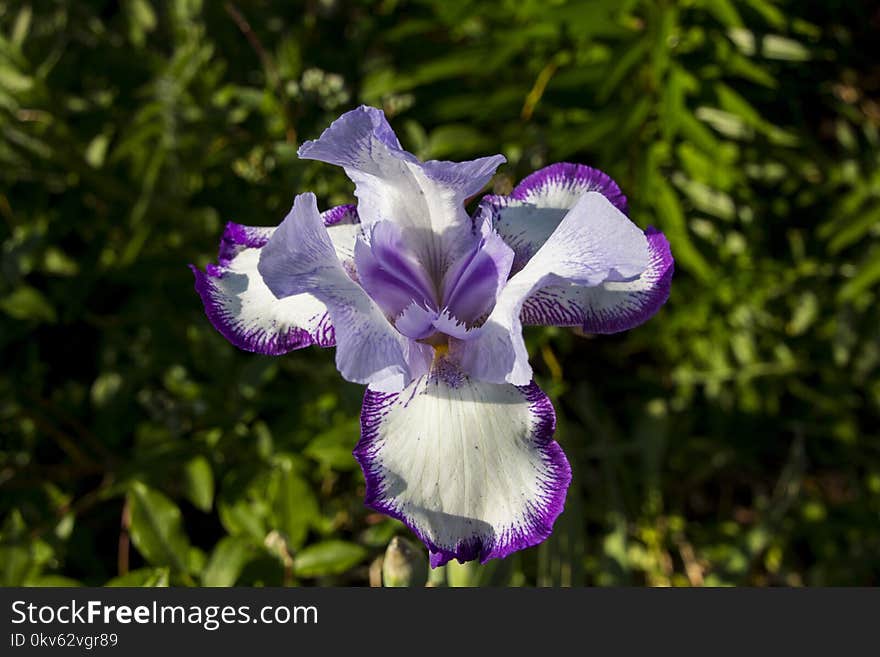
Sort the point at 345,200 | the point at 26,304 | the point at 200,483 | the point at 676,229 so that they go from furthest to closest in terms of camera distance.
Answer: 1. the point at 676,229
2. the point at 345,200
3. the point at 26,304
4. the point at 200,483

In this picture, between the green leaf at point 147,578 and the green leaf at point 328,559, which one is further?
the green leaf at point 328,559

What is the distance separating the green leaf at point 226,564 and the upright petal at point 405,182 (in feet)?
2.13

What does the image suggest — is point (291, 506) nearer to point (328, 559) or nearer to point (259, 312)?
point (328, 559)

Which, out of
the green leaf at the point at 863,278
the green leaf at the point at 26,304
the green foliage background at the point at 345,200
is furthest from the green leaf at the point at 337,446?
the green leaf at the point at 863,278

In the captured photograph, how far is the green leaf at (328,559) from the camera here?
151 centimetres

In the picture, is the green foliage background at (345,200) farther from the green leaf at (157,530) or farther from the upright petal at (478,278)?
the upright petal at (478,278)

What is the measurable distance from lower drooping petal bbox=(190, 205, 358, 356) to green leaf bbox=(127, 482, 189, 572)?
1.76 feet

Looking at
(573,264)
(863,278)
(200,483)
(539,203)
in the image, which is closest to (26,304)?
(200,483)

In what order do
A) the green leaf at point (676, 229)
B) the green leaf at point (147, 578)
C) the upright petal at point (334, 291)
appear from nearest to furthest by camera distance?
the upright petal at point (334, 291) → the green leaf at point (147, 578) → the green leaf at point (676, 229)

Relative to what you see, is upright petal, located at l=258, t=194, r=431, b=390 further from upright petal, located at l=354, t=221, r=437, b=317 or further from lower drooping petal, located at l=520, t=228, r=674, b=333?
lower drooping petal, located at l=520, t=228, r=674, b=333

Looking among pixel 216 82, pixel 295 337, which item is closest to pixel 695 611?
pixel 295 337

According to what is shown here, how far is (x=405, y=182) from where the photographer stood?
1.13m

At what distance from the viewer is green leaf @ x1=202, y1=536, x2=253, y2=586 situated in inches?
56.9

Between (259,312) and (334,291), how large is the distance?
0.64 feet
